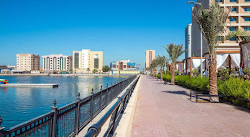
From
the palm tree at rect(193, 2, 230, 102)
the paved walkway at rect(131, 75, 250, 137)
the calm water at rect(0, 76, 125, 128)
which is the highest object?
the palm tree at rect(193, 2, 230, 102)

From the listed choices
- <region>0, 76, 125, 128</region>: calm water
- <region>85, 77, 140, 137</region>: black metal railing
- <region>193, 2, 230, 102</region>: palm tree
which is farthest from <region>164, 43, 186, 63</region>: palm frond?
<region>85, 77, 140, 137</region>: black metal railing

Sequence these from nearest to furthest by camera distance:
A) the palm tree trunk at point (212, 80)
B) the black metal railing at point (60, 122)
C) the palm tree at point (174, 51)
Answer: the black metal railing at point (60, 122) < the palm tree trunk at point (212, 80) < the palm tree at point (174, 51)

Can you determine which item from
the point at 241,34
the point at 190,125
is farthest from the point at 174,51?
the point at 190,125

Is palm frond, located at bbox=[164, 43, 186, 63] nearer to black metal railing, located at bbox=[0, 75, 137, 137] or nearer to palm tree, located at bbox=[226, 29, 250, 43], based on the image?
palm tree, located at bbox=[226, 29, 250, 43]

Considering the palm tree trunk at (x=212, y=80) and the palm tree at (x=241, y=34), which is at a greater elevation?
the palm tree at (x=241, y=34)

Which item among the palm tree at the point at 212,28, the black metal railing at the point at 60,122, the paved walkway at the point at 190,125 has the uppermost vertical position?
the palm tree at the point at 212,28

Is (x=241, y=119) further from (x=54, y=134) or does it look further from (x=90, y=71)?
(x=90, y=71)

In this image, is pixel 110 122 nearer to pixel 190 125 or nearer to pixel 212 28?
pixel 190 125

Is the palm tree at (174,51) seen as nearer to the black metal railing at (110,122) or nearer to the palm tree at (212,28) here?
the palm tree at (212,28)

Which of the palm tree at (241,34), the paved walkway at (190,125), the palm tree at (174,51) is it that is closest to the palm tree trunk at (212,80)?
the palm tree at (241,34)

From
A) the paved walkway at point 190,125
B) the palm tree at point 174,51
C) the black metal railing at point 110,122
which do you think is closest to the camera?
the black metal railing at point 110,122

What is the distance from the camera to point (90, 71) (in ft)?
650

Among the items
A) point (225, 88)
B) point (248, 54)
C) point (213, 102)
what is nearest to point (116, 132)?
point (213, 102)

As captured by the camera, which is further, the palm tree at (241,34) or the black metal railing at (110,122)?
the palm tree at (241,34)
